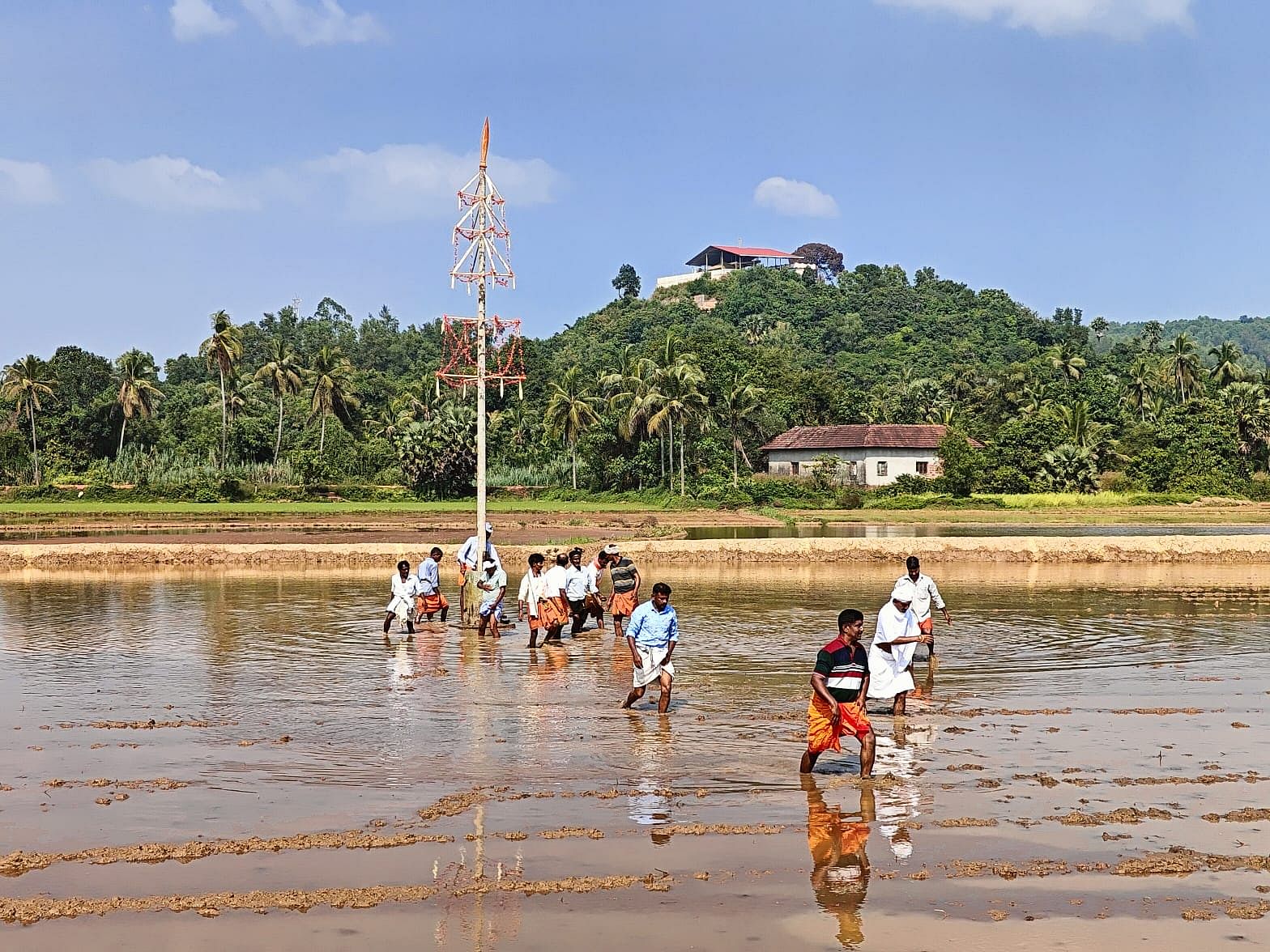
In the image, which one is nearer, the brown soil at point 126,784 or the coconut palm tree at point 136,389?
the brown soil at point 126,784

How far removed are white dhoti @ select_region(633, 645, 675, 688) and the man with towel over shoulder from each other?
227 centimetres

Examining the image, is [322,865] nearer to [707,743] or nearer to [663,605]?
[707,743]

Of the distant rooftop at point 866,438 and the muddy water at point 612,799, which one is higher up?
the distant rooftop at point 866,438

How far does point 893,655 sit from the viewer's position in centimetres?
1386

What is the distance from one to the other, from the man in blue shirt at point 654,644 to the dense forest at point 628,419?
43.1 metres

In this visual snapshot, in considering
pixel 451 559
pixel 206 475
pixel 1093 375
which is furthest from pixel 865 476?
pixel 451 559

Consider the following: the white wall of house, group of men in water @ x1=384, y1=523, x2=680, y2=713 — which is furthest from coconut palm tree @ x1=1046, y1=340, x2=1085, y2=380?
group of men in water @ x1=384, y1=523, x2=680, y2=713

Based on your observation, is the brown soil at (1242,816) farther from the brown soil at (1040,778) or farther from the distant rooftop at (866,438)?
the distant rooftop at (866,438)

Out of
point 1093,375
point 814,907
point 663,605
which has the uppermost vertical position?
point 1093,375

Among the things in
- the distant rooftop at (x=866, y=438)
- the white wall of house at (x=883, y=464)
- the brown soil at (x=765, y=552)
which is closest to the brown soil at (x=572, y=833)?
the brown soil at (x=765, y=552)

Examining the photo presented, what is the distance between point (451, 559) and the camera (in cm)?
3544

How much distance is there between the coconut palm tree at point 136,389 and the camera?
8394 cm

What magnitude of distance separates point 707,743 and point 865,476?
68232mm

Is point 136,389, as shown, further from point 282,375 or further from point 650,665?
point 650,665
